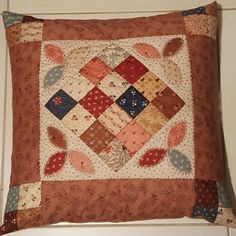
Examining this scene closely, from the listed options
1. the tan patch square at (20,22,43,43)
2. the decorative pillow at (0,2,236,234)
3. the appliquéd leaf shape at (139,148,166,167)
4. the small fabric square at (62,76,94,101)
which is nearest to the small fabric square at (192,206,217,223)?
the decorative pillow at (0,2,236,234)

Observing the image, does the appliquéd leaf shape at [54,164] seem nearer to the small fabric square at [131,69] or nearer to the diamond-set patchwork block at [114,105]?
the diamond-set patchwork block at [114,105]

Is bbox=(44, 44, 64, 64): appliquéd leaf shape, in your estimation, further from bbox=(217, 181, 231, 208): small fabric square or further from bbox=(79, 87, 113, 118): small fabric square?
bbox=(217, 181, 231, 208): small fabric square

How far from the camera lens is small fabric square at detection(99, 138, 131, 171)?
858 mm

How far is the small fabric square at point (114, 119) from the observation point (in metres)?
0.87

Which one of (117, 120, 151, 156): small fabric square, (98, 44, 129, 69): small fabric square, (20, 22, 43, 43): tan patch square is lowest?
(117, 120, 151, 156): small fabric square

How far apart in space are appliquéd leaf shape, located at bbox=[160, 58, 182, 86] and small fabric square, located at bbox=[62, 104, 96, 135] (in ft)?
0.63

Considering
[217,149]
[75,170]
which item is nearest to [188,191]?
[217,149]

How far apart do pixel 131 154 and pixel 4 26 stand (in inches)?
18.6

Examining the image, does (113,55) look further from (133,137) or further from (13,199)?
(13,199)

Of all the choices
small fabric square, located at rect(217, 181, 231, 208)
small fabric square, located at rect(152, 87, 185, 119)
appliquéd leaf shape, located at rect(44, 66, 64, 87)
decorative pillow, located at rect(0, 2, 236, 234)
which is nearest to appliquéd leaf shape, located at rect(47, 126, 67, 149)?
decorative pillow, located at rect(0, 2, 236, 234)

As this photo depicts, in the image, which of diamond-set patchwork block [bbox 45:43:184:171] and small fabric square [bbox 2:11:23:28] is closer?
diamond-set patchwork block [bbox 45:43:184:171]

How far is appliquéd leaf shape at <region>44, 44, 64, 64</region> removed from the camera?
3.00ft

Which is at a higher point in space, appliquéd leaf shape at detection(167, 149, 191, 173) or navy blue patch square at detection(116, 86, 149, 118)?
navy blue patch square at detection(116, 86, 149, 118)

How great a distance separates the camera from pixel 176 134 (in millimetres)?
873
